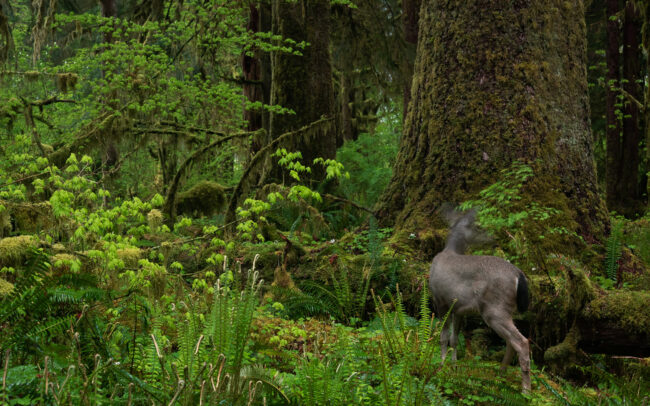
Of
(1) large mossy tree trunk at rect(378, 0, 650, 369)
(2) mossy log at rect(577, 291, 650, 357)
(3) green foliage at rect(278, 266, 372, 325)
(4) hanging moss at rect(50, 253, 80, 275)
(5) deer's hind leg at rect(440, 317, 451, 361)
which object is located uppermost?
(1) large mossy tree trunk at rect(378, 0, 650, 369)

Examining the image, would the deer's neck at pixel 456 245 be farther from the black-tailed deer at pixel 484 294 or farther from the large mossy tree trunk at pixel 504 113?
the large mossy tree trunk at pixel 504 113

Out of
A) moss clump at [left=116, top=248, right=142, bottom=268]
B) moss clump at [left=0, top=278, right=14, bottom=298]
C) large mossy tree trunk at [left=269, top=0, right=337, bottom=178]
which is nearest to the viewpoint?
moss clump at [left=0, top=278, right=14, bottom=298]

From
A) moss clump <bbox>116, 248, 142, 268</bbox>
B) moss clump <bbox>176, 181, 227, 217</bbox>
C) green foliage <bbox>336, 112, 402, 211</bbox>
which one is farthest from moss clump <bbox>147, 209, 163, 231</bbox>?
green foliage <bbox>336, 112, 402, 211</bbox>

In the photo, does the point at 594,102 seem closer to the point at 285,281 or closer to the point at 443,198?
the point at 443,198

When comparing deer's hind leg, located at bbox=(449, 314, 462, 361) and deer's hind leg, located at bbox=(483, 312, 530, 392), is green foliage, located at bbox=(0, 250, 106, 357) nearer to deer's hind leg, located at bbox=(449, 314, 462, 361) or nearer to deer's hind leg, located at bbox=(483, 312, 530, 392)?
deer's hind leg, located at bbox=(449, 314, 462, 361)

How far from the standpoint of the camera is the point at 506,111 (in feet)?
20.9

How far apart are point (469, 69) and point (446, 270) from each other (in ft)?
10.9

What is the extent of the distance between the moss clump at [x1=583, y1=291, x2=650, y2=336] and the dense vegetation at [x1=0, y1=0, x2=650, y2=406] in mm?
11

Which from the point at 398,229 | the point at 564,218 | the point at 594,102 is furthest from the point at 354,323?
the point at 594,102

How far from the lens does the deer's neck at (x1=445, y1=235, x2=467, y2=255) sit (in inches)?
182

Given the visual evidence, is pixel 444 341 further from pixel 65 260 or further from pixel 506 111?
pixel 506 111

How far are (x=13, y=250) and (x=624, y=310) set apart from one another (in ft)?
16.7

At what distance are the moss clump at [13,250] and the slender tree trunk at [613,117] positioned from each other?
48.9 feet

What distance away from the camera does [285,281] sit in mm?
6000
